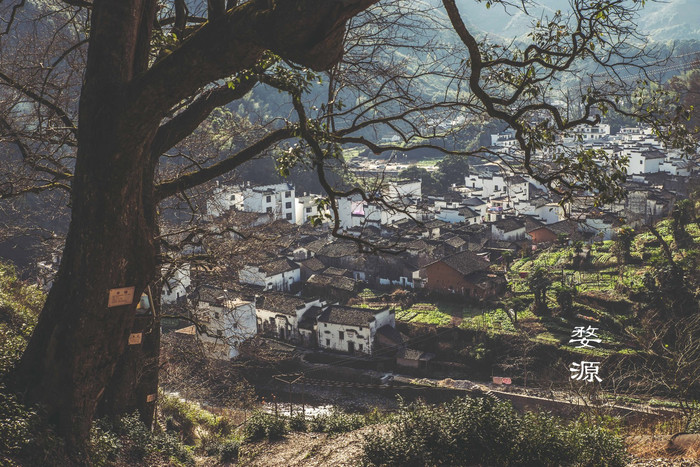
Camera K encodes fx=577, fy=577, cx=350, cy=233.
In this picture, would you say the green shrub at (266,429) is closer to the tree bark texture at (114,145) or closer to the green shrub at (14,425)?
the tree bark texture at (114,145)

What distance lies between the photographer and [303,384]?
66.3 feet

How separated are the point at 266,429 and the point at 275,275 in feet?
62.6

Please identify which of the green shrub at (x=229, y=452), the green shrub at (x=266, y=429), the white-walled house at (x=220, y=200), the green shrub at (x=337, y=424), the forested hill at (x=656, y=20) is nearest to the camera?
the green shrub at (x=229, y=452)

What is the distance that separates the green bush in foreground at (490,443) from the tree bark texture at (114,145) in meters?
2.67

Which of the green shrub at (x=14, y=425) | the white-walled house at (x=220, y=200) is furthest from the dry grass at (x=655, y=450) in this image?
the white-walled house at (x=220, y=200)

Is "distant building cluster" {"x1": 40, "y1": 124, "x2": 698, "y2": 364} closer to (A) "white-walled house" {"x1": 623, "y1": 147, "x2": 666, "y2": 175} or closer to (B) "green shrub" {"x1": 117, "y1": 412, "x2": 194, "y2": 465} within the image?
(A) "white-walled house" {"x1": 623, "y1": 147, "x2": 666, "y2": 175}

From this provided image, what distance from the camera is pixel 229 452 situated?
7.79 metres

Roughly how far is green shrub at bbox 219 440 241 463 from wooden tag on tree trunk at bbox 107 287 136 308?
4455 mm

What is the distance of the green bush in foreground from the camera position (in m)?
4.98

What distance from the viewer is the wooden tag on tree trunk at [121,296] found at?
146 inches

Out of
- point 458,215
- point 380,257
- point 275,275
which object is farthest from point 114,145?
point 458,215

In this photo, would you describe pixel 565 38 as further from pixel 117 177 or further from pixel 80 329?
pixel 80 329

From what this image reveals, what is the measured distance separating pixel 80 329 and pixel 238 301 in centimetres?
1970

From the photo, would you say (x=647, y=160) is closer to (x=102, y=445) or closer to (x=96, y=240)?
(x=102, y=445)
